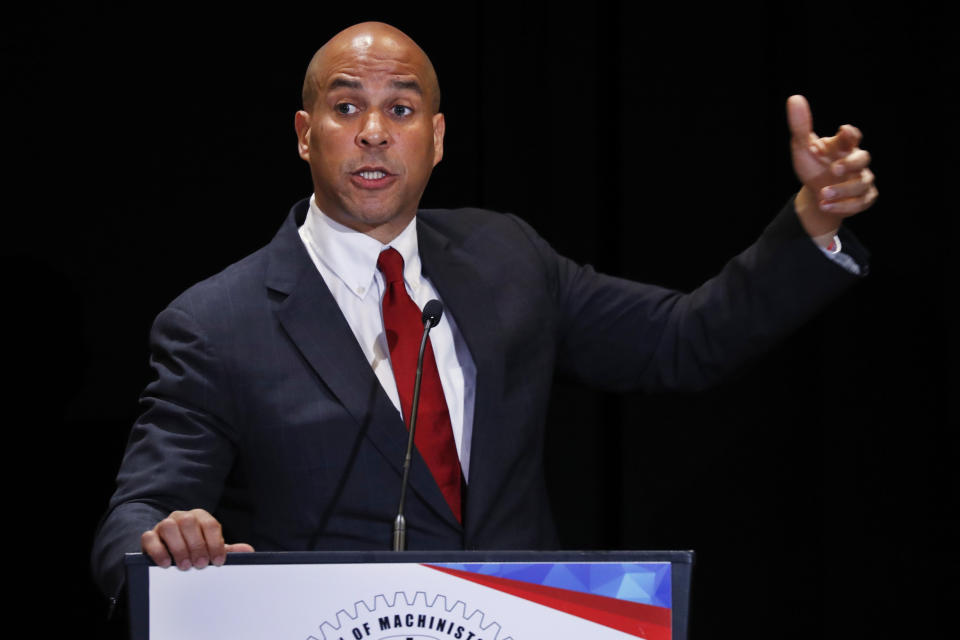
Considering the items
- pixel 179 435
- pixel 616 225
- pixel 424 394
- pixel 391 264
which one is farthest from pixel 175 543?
pixel 616 225

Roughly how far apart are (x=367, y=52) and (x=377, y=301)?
0.36 metres

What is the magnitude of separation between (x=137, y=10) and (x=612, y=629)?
175 cm

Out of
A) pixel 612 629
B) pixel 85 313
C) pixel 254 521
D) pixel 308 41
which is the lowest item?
pixel 612 629

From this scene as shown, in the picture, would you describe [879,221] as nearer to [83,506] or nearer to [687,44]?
[687,44]

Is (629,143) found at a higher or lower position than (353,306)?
higher

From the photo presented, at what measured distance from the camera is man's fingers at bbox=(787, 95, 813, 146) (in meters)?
1.47

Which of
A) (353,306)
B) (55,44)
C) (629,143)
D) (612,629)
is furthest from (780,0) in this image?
(612,629)

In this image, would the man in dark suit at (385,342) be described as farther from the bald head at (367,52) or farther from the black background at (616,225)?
the black background at (616,225)

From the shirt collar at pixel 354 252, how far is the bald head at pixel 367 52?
193 millimetres

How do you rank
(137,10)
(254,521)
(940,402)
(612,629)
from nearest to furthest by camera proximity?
(612,629)
(254,521)
(940,402)
(137,10)

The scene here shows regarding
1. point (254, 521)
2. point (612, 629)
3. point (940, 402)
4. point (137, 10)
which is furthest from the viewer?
point (137, 10)

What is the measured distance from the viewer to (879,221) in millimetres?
2348

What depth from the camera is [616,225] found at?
250 centimetres

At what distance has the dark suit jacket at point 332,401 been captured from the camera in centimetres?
156
